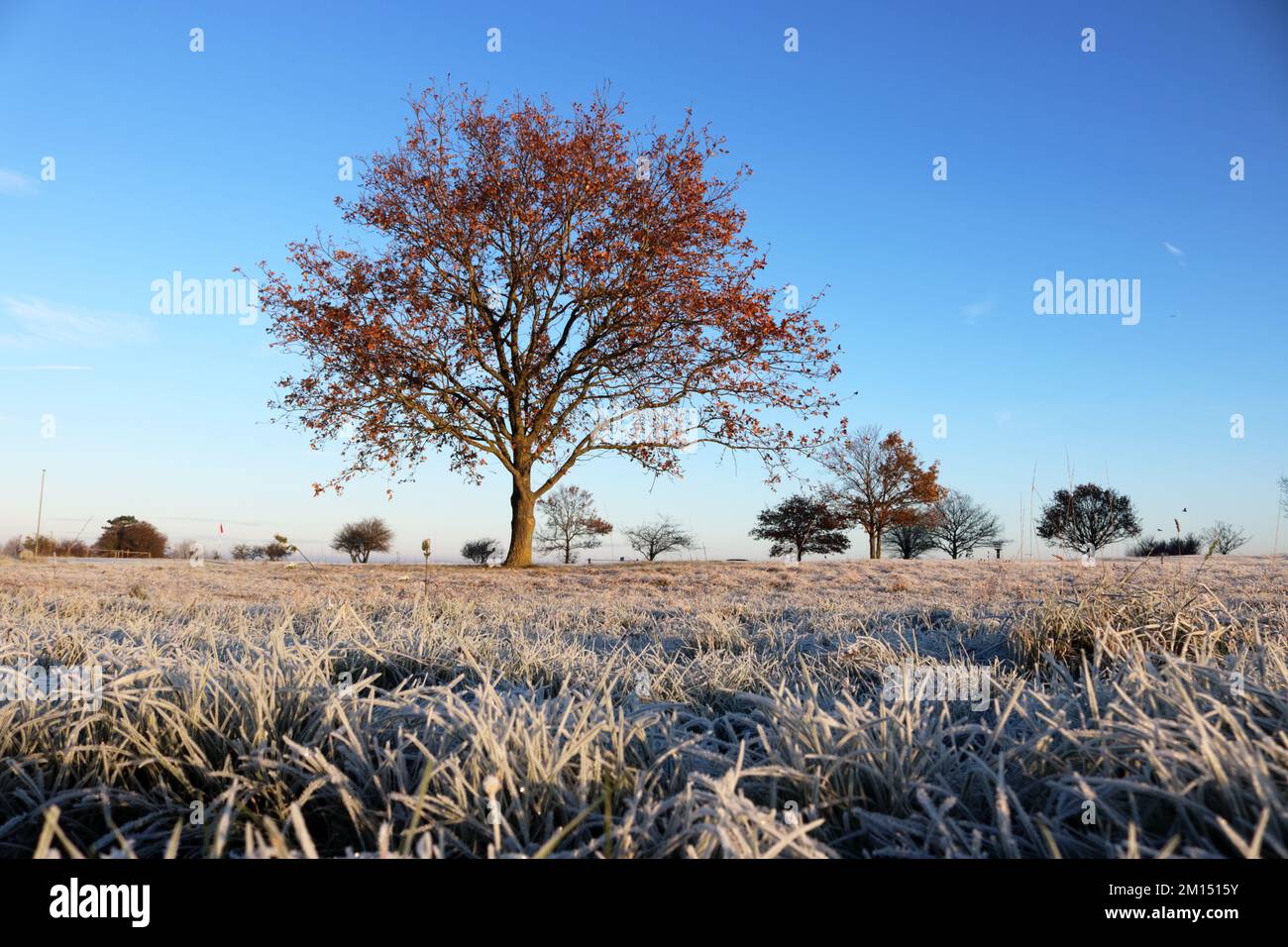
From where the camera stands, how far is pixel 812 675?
415 centimetres

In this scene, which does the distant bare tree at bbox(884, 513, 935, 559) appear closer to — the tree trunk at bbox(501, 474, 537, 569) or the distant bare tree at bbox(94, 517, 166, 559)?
the tree trunk at bbox(501, 474, 537, 569)

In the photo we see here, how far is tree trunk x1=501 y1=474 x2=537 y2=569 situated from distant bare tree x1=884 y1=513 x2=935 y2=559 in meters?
25.6

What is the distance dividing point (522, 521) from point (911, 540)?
27.8 metres

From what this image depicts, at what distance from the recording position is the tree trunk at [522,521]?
17098 mm

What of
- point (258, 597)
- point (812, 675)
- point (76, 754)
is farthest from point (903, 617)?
point (258, 597)

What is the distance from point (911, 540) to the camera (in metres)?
39.3

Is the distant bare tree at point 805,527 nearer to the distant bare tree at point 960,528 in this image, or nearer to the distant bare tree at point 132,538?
the distant bare tree at point 960,528

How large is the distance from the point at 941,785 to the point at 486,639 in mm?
3071

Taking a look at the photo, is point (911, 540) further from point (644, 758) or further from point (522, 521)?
point (644, 758)

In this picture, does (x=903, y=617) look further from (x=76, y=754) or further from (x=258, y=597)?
(x=258, y=597)

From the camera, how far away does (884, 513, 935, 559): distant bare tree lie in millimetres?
39031

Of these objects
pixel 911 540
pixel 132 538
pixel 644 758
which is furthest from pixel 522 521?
pixel 911 540

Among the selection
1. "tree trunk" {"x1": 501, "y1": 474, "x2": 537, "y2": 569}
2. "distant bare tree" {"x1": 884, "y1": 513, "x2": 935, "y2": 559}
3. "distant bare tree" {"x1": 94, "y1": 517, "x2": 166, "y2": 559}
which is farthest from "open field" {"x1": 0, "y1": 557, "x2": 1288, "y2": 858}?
"distant bare tree" {"x1": 884, "y1": 513, "x2": 935, "y2": 559}
